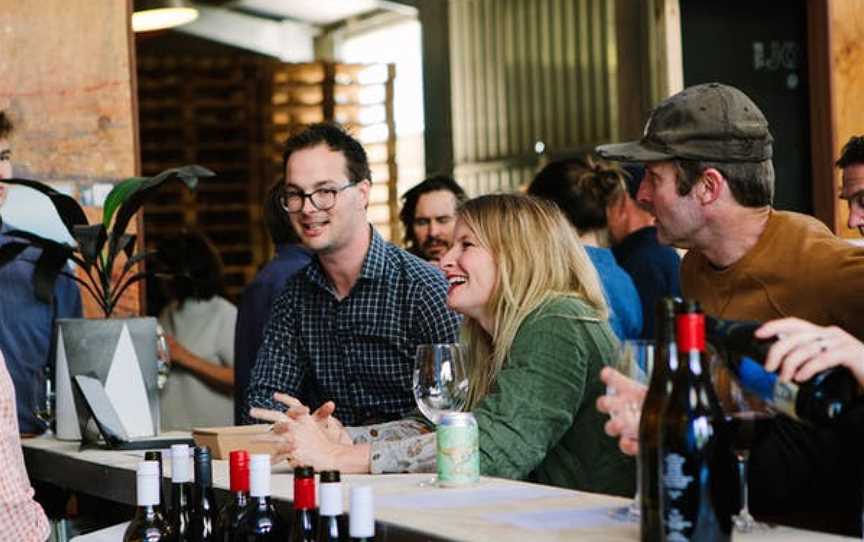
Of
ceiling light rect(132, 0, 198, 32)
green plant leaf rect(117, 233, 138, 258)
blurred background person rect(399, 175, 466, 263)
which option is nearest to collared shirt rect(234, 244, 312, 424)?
green plant leaf rect(117, 233, 138, 258)

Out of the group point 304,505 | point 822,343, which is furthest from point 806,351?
point 304,505

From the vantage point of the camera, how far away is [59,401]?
14.6ft

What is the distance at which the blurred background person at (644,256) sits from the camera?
526cm

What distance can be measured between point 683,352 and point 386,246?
7.18ft

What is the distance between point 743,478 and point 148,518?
113cm

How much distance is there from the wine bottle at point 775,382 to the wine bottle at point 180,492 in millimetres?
1044

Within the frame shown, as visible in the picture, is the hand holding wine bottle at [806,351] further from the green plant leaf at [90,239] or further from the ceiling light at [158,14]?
the ceiling light at [158,14]

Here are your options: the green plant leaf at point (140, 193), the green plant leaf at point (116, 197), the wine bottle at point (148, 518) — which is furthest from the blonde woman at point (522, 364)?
the green plant leaf at point (116, 197)

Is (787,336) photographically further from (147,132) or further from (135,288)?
(147,132)

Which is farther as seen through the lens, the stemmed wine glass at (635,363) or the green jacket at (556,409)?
the green jacket at (556,409)

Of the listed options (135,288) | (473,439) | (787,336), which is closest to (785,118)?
(135,288)

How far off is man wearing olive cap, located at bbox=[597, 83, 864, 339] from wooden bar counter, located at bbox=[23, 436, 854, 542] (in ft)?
2.28

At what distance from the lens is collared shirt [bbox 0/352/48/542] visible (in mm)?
2793

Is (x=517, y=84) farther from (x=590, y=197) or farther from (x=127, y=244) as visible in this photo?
(x=127, y=244)
